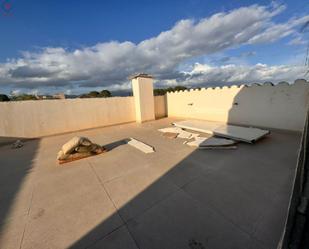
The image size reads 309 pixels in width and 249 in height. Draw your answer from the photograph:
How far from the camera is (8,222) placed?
1877mm

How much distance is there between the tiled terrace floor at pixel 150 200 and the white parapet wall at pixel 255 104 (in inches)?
79.4

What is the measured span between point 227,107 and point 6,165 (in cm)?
803

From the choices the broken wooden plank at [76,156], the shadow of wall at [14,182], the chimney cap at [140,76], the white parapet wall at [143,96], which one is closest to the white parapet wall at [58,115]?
the white parapet wall at [143,96]

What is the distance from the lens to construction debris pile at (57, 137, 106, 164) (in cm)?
363

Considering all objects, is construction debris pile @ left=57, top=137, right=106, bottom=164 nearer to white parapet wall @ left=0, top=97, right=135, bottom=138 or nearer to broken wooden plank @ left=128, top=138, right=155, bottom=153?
broken wooden plank @ left=128, top=138, right=155, bottom=153

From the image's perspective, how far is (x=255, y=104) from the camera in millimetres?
5828

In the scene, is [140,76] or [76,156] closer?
[76,156]

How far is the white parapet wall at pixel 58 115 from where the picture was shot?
5.68 m

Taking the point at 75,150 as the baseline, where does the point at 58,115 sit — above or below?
above

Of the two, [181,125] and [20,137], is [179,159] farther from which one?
[20,137]

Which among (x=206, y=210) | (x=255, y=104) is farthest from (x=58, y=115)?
(x=255, y=104)

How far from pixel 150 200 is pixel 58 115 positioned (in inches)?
252

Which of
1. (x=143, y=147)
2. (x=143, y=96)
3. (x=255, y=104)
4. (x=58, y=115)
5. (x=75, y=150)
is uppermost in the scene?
(x=143, y=96)

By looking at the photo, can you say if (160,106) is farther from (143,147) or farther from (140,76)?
(143,147)
